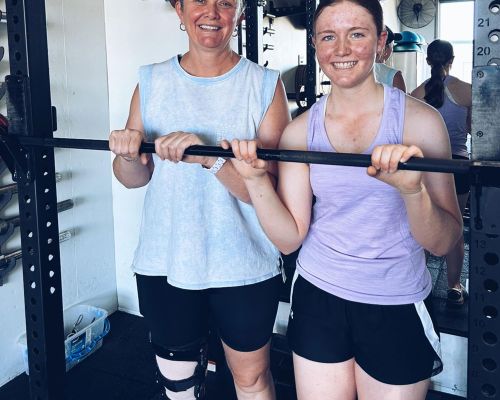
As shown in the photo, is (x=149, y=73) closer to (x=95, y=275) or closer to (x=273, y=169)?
(x=273, y=169)

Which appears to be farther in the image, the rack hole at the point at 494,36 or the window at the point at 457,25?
the window at the point at 457,25

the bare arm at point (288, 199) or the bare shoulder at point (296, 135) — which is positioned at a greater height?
the bare shoulder at point (296, 135)

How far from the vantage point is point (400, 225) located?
43.9 inches

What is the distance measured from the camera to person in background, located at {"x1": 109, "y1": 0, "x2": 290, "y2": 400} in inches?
49.1

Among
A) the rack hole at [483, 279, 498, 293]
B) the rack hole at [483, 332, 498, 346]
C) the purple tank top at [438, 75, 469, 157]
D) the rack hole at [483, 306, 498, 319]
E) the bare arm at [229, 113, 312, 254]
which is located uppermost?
the purple tank top at [438, 75, 469, 157]

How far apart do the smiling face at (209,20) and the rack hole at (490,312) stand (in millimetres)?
834

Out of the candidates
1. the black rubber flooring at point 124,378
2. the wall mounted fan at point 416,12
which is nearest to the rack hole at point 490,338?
the black rubber flooring at point 124,378

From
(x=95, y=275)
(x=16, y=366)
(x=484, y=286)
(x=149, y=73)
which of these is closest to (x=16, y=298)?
(x=16, y=366)

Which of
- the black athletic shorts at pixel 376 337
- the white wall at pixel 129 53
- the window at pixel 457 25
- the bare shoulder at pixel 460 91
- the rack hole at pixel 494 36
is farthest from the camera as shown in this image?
the window at pixel 457 25

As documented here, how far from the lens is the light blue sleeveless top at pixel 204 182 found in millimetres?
1251

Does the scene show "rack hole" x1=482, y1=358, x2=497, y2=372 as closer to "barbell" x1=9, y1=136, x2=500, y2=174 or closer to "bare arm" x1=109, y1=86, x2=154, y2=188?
"barbell" x1=9, y1=136, x2=500, y2=174

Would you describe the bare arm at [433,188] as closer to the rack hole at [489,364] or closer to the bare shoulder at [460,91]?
the rack hole at [489,364]

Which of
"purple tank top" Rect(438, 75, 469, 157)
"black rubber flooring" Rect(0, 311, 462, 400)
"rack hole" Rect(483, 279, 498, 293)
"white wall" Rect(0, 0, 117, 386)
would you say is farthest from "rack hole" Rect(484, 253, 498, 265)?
"purple tank top" Rect(438, 75, 469, 157)

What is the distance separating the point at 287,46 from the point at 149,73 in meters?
2.49
